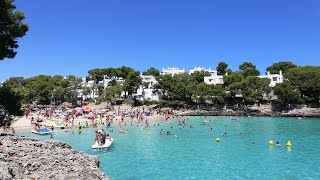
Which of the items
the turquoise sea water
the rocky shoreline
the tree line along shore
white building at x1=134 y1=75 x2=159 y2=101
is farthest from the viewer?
white building at x1=134 y1=75 x2=159 y2=101

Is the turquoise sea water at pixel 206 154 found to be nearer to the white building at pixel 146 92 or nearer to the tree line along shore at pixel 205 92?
the tree line along shore at pixel 205 92

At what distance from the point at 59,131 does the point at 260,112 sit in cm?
4721

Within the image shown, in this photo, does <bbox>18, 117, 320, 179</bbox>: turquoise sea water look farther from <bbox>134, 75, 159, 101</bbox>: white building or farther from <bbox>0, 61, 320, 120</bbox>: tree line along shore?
<bbox>134, 75, 159, 101</bbox>: white building

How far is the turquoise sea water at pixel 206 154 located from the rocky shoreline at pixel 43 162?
40.6 ft

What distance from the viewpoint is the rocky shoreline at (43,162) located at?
10.2 metres

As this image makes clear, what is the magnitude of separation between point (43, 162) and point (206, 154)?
25.0 m

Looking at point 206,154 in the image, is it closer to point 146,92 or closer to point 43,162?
point 43,162

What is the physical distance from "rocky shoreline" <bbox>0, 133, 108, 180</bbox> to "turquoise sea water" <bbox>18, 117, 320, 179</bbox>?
12382mm

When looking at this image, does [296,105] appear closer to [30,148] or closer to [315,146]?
[315,146]

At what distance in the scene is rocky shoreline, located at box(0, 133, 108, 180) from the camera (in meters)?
10.2

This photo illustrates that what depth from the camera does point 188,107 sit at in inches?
3541

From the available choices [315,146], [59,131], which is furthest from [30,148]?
[59,131]

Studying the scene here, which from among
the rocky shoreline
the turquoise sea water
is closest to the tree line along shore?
the turquoise sea water

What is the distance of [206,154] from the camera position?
3453cm
